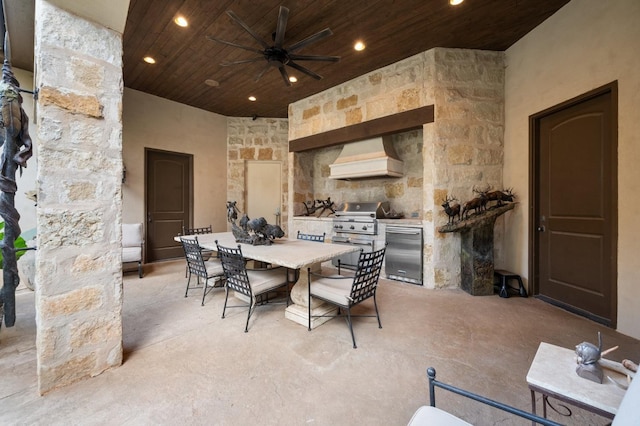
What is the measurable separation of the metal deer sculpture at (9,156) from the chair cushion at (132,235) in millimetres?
2555

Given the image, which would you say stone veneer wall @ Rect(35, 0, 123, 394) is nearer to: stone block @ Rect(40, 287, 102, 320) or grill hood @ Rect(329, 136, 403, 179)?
stone block @ Rect(40, 287, 102, 320)

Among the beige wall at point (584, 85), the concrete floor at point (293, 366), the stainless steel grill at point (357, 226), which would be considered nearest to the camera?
the concrete floor at point (293, 366)

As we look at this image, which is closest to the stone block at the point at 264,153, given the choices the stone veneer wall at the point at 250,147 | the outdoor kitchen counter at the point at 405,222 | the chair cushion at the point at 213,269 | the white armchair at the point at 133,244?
the stone veneer wall at the point at 250,147

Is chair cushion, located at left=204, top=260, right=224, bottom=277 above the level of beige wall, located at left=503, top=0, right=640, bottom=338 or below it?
below

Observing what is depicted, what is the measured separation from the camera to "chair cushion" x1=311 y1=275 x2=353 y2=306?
6.81 ft

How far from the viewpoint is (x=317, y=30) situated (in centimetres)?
306

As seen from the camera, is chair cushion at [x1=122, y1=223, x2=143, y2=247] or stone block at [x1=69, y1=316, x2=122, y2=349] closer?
stone block at [x1=69, y1=316, x2=122, y2=349]

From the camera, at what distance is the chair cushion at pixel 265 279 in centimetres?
229

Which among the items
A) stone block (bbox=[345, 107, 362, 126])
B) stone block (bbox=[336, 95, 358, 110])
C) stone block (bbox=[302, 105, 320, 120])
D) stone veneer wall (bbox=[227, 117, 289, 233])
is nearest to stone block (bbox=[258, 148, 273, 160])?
stone veneer wall (bbox=[227, 117, 289, 233])

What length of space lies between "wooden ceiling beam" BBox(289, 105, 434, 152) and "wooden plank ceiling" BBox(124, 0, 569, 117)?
0.80 meters

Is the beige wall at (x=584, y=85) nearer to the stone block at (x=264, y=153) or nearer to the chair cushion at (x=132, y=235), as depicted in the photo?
the stone block at (x=264, y=153)

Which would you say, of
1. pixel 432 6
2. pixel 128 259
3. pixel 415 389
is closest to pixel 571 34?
pixel 432 6

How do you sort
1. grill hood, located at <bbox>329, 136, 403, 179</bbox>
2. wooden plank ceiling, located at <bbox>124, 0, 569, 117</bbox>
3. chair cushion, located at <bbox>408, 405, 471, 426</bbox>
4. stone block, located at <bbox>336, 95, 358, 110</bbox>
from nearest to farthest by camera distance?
chair cushion, located at <bbox>408, 405, 471, 426</bbox> < wooden plank ceiling, located at <bbox>124, 0, 569, 117</bbox> < grill hood, located at <bbox>329, 136, 403, 179</bbox> < stone block, located at <bbox>336, 95, 358, 110</bbox>

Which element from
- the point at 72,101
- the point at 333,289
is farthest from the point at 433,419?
the point at 72,101
